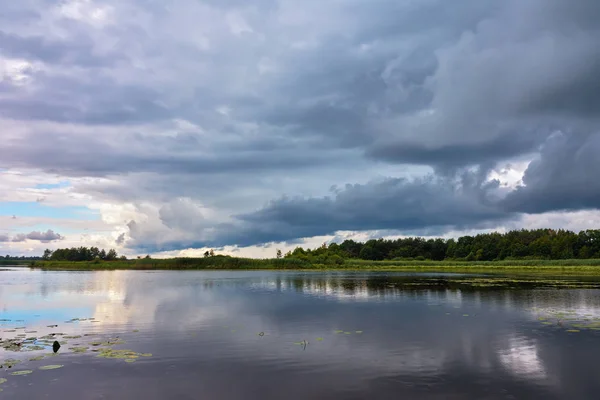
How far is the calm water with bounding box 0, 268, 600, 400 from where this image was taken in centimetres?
1330

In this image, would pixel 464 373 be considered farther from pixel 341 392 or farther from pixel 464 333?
pixel 464 333

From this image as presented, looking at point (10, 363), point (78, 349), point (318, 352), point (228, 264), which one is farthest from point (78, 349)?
point (228, 264)

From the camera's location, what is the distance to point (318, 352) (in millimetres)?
18062

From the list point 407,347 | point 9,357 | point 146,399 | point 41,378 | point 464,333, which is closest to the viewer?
point 146,399

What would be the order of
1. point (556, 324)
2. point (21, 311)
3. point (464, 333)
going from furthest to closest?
point (21, 311)
point (556, 324)
point (464, 333)

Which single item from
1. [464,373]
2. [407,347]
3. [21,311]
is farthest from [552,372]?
[21,311]

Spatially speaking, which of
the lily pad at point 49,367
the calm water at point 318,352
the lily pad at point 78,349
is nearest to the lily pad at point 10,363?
the calm water at point 318,352

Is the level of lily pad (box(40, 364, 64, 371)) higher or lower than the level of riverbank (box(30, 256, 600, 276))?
higher

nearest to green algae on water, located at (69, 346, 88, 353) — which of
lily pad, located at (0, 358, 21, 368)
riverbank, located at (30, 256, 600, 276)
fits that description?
lily pad, located at (0, 358, 21, 368)

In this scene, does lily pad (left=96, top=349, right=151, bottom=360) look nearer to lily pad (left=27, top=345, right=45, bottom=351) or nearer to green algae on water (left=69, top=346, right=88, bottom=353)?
green algae on water (left=69, top=346, right=88, bottom=353)

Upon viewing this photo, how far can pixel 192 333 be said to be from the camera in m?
22.8

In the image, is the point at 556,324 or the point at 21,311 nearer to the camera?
the point at 556,324

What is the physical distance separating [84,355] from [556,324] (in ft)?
77.8

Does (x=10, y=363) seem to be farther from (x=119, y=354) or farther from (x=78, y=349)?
(x=119, y=354)
